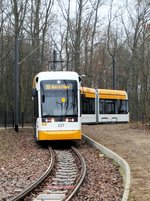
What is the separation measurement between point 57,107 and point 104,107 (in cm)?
2090

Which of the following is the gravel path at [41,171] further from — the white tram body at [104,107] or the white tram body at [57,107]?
the white tram body at [104,107]

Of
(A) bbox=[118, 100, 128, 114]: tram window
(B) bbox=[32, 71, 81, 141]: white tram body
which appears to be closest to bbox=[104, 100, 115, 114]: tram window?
(A) bbox=[118, 100, 128, 114]: tram window

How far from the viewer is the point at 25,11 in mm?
48594

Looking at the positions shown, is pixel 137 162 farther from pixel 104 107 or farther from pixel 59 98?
pixel 104 107

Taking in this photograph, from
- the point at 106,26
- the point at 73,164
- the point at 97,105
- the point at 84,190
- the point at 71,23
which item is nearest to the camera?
the point at 84,190

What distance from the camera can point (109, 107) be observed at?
43.2 m

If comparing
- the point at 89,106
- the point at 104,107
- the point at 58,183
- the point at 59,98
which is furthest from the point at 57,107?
the point at 104,107

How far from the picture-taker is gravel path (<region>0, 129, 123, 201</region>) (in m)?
10.6

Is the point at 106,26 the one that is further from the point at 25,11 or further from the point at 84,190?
the point at 84,190

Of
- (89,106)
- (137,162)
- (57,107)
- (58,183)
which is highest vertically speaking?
(57,107)

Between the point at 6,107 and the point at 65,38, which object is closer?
the point at 6,107

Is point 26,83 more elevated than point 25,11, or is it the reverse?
point 25,11

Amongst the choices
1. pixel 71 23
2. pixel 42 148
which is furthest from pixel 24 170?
pixel 71 23

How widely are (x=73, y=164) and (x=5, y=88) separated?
36.2 metres
